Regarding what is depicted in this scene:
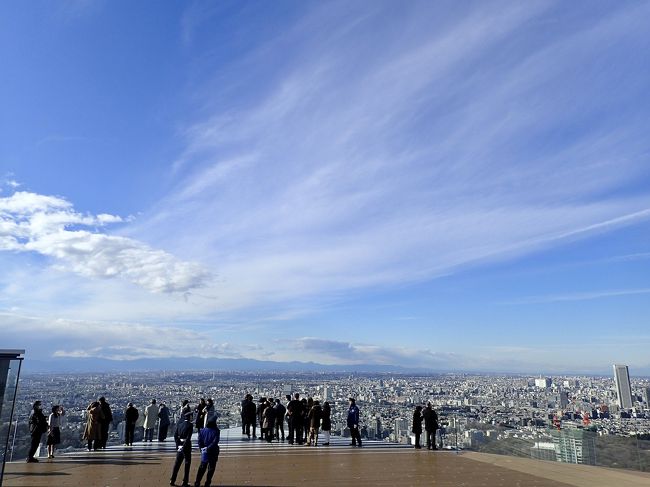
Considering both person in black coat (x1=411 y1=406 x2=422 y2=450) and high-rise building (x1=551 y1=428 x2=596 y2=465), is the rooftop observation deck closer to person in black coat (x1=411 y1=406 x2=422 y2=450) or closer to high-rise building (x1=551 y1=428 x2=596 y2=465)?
person in black coat (x1=411 y1=406 x2=422 y2=450)

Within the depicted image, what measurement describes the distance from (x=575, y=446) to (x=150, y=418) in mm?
14279

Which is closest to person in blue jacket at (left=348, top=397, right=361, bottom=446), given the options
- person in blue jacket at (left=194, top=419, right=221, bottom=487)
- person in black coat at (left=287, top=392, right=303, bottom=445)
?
person in black coat at (left=287, top=392, right=303, bottom=445)

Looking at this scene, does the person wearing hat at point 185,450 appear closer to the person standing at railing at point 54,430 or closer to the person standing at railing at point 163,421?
the person standing at railing at point 54,430

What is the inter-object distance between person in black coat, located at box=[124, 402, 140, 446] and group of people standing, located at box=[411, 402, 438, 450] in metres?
9.67

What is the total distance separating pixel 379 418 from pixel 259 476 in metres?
9.34

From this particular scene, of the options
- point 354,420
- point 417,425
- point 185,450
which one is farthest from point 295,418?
point 185,450

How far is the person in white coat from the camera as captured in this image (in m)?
17.2

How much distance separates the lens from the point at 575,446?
1434 cm

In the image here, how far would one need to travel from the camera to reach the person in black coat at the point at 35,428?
42.2 ft

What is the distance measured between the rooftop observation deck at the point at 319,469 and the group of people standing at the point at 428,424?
60 cm

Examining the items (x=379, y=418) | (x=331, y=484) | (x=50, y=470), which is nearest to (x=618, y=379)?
(x=379, y=418)

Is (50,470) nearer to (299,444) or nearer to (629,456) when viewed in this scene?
(299,444)

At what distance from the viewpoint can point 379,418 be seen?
63.1 ft

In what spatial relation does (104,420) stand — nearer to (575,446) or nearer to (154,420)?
(154,420)
